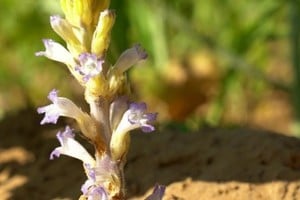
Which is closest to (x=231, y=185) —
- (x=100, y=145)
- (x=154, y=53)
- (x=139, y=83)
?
(x=100, y=145)

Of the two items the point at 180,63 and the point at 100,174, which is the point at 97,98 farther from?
the point at 180,63

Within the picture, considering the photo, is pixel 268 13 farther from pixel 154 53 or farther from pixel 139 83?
pixel 139 83

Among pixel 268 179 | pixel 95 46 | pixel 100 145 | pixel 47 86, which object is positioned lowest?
pixel 268 179

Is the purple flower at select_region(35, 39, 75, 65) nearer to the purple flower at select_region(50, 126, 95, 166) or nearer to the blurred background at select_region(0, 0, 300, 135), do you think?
the purple flower at select_region(50, 126, 95, 166)

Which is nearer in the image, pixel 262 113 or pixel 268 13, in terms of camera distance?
pixel 268 13

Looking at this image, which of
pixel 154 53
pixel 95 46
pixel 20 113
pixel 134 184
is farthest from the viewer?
pixel 154 53

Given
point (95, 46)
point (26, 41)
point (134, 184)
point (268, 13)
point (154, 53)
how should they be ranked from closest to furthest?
1. point (95, 46)
2. point (134, 184)
3. point (268, 13)
4. point (154, 53)
5. point (26, 41)

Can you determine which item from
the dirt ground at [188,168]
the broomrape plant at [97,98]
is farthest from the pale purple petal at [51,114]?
the dirt ground at [188,168]

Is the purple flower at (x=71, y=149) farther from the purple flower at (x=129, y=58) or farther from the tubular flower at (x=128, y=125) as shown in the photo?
the purple flower at (x=129, y=58)
